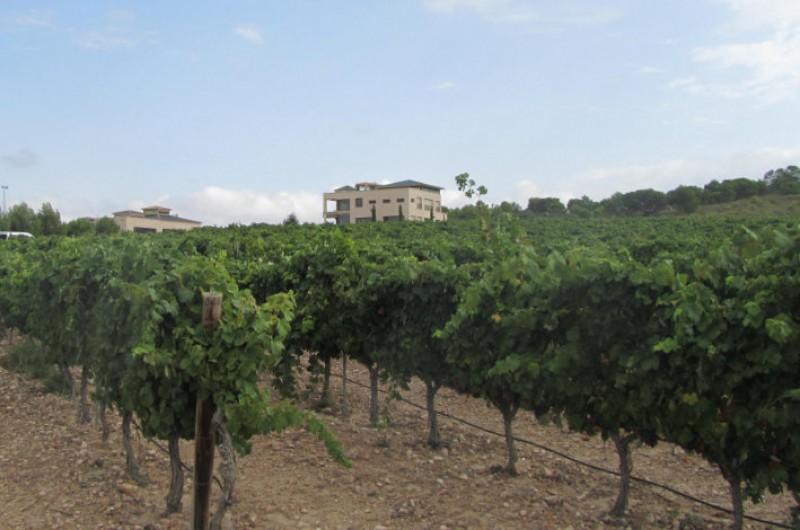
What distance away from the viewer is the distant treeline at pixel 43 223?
56.3 meters

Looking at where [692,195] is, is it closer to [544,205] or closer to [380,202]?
[544,205]

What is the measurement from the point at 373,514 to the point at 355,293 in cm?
251

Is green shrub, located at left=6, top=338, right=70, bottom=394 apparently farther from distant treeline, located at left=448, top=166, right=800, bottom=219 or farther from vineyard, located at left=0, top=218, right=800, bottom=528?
distant treeline, located at left=448, top=166, right=800, bottom=219

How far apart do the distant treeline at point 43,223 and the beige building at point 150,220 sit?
8266 millimetres

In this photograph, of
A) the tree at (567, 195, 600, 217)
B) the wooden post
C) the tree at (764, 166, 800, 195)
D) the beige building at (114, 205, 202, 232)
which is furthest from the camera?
the beige building at (114, 205, 202, 232)

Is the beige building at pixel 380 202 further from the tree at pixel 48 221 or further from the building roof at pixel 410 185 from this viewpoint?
the tree at pixel 48 221

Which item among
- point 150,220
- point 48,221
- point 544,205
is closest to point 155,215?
point 150,220

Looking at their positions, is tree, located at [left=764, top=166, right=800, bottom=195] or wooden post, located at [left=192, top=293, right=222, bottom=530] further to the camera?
tree, located at [left=764, top=166, right=800, bottom=195]

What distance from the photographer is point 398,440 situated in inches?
262

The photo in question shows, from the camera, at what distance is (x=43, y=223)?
59.2 metres

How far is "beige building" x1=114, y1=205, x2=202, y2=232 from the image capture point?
247 ft

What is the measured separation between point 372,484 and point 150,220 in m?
80.5

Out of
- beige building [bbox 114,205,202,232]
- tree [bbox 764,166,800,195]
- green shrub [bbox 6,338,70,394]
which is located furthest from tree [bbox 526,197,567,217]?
green shrub [bbox 6,338,70,394]

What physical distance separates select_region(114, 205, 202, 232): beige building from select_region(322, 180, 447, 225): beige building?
17.8 meters
